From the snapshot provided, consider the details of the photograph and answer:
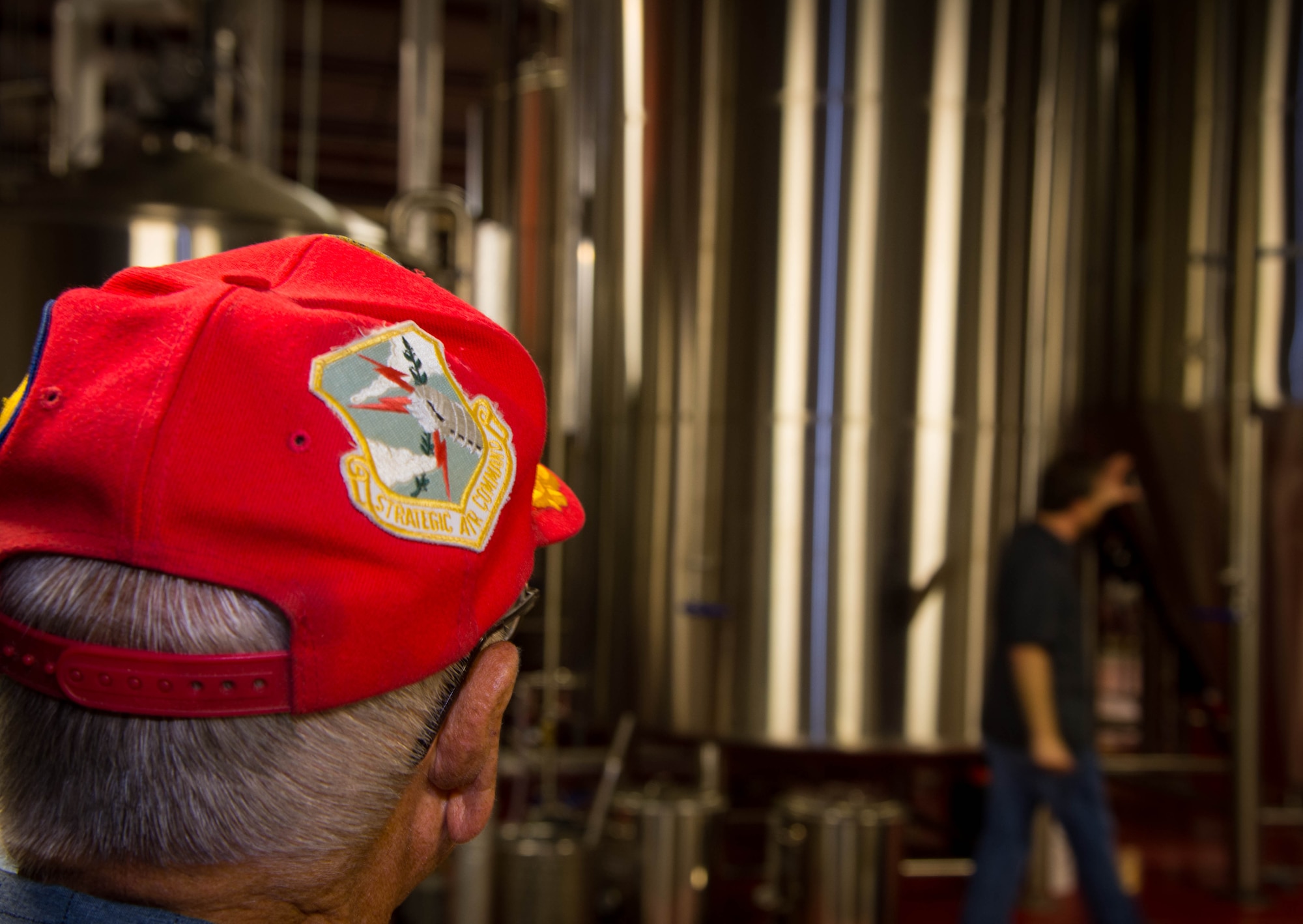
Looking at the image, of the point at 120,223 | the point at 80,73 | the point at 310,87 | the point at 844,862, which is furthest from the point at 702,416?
the point at 80,73

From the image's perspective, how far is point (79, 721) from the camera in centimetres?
62

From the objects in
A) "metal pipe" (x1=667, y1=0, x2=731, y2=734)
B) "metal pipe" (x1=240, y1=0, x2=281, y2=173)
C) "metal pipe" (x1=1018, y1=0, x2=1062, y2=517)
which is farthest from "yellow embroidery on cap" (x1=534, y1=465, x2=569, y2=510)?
"metal pipe" (x1=240, y1=0, x2=281, y2=173)

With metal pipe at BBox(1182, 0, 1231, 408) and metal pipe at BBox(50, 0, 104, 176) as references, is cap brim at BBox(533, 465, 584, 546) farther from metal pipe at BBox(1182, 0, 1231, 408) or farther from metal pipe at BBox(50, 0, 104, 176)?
metal pipe at BBox(50, 0, 104, 176)

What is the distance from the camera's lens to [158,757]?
24.4 inches

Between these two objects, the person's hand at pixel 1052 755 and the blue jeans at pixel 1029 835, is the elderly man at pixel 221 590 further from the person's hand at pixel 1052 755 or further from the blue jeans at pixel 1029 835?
the blue jeans at pixel 1029 835

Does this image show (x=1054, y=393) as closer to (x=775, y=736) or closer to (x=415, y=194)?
(x=775, y=736)

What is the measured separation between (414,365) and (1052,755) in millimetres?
2900

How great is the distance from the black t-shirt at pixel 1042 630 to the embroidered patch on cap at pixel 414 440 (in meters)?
2.79

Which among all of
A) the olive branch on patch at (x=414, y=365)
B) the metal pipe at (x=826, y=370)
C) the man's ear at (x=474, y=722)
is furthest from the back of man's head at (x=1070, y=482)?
the olive branch on patch at (x=414, y=365)

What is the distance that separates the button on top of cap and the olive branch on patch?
0.30ft

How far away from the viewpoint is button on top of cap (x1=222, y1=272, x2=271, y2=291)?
0.70 meters

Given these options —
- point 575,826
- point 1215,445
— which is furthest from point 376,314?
point 1215,445

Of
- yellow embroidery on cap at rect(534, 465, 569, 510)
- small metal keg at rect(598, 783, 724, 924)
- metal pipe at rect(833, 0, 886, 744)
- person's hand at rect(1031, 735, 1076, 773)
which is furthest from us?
metal pipe at rect(833, 0, 886, 744)

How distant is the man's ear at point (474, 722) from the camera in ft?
2.44
